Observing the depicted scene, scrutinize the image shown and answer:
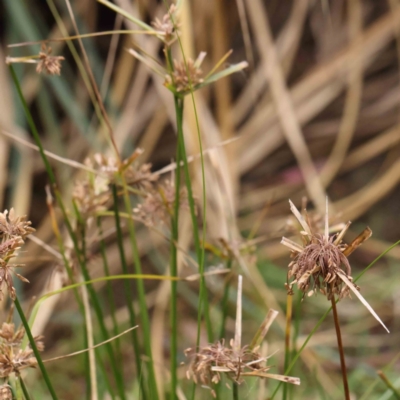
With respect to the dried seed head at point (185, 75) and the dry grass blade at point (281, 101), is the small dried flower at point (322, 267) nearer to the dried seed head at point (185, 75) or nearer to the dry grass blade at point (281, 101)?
the dried seed head at point (185, 75)

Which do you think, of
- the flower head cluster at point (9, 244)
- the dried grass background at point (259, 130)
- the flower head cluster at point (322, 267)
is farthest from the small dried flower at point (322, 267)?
the dried grass background at point (259, 130)

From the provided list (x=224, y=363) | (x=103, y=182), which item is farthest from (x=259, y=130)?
(x=224, y=363)

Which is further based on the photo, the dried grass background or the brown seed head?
the dried grass background

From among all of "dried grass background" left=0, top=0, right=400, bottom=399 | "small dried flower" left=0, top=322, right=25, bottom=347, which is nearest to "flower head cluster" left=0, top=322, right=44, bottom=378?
"small dried flower" left=0, top=322, right=25, bottom=347

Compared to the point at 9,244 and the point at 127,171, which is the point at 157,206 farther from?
the point at 9,244

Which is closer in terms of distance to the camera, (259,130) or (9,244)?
(9,244)

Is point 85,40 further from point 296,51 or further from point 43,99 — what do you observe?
point 296,51

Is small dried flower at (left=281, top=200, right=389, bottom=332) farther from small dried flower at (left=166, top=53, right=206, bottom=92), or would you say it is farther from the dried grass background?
the dried grass background
